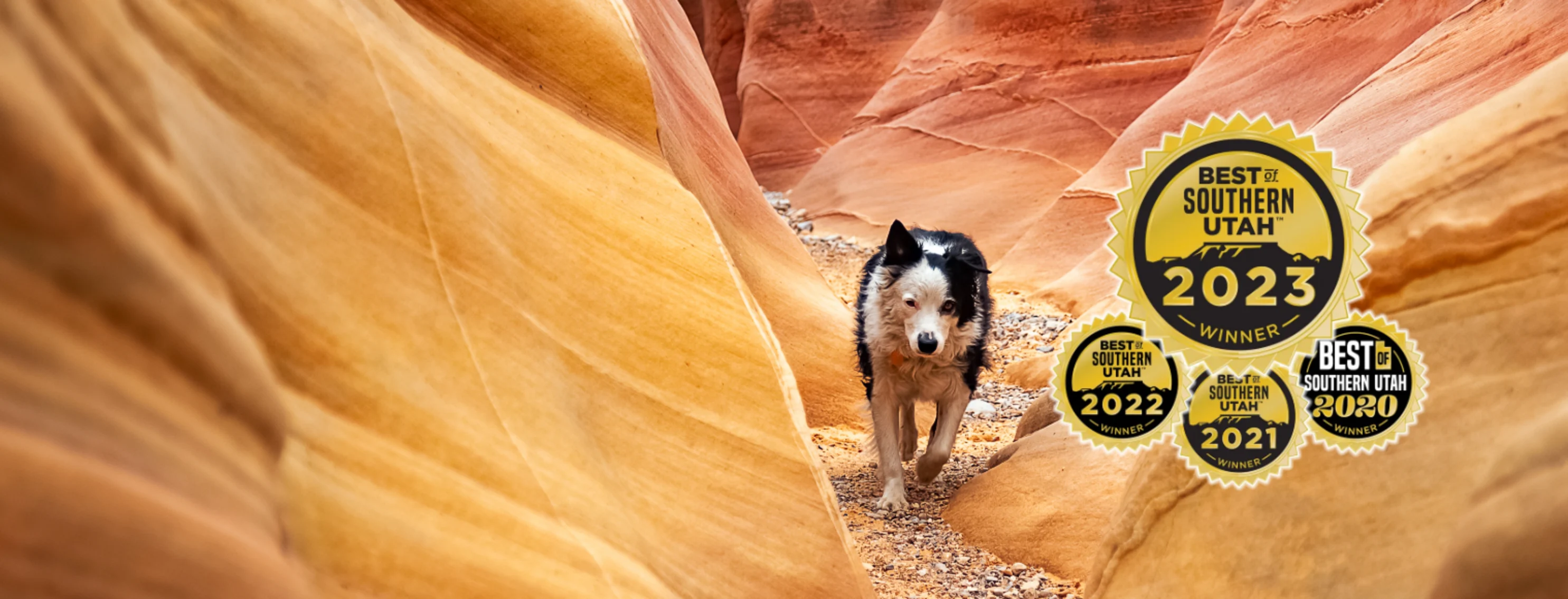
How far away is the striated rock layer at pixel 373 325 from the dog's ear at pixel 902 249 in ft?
5.37

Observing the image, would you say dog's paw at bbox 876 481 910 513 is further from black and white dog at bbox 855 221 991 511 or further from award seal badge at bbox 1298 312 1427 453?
award seal badge at bbox 1298 312 1427 453

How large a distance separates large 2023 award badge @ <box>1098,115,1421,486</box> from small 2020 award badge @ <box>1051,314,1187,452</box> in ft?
0.63

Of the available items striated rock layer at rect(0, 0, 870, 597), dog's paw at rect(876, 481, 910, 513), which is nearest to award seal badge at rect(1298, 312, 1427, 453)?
striated rock layer at rect(0, 0, 870, 597)

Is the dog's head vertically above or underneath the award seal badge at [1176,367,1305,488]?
above

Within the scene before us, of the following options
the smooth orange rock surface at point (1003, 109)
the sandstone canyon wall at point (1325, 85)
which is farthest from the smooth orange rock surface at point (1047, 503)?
the smooth orange rock surface at point (1003, 109)

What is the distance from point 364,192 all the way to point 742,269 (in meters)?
3.52

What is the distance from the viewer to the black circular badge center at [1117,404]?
2.53 metres

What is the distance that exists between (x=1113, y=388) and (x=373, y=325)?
1.72m

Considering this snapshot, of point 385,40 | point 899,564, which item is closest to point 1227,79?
point 899,564

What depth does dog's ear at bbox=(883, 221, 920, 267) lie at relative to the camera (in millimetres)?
4887

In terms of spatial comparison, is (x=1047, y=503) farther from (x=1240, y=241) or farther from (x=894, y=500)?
(x=1240, y=241)

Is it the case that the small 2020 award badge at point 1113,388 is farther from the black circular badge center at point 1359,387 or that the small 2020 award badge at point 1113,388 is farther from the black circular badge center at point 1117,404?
the black circular badge center at point 1359,387

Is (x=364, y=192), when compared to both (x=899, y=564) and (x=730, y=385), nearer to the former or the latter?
(x=730, y=385)

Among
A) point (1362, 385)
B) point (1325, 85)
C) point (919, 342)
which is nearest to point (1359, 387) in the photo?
point (1362, 385)
